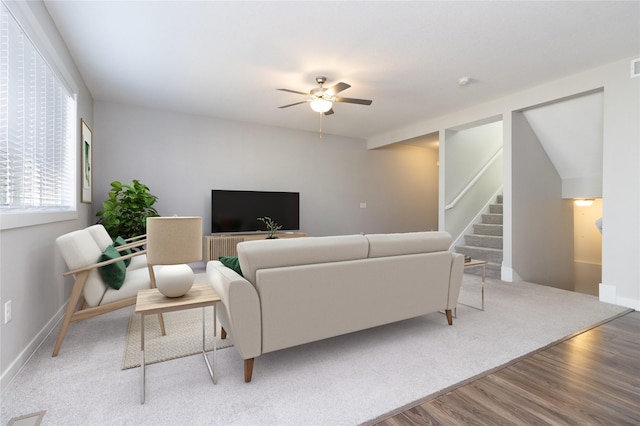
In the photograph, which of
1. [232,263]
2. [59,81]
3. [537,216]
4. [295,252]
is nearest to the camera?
[295,252]

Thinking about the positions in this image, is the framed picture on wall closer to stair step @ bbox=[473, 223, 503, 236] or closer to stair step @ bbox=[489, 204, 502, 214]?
stair step @ bbox=[473, 223, 503, 236]

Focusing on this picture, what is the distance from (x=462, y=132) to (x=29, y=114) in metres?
5.81

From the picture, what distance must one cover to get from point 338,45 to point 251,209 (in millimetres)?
3353

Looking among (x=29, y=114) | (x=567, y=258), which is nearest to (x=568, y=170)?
(x=567, y=258)

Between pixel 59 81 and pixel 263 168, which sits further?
pixel 263 168

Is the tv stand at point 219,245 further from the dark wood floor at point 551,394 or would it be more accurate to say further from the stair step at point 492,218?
the stair step at point 492,218

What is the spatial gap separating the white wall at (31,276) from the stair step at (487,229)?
5.97 metres

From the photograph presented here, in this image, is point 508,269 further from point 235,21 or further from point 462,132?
point 235,21

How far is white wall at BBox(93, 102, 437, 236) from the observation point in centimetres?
501

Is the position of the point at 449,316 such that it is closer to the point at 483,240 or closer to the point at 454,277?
the point at 454,277

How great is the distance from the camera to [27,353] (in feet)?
6.94

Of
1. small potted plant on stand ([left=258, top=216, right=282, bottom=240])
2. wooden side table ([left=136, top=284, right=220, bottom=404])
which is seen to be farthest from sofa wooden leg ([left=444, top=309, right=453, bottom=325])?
small potted plant on stand ([left=258, top=216, right=282, bottom=240])

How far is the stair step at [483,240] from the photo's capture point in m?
5.32

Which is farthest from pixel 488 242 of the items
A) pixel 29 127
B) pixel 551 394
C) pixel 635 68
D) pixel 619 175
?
pixel 29 127
